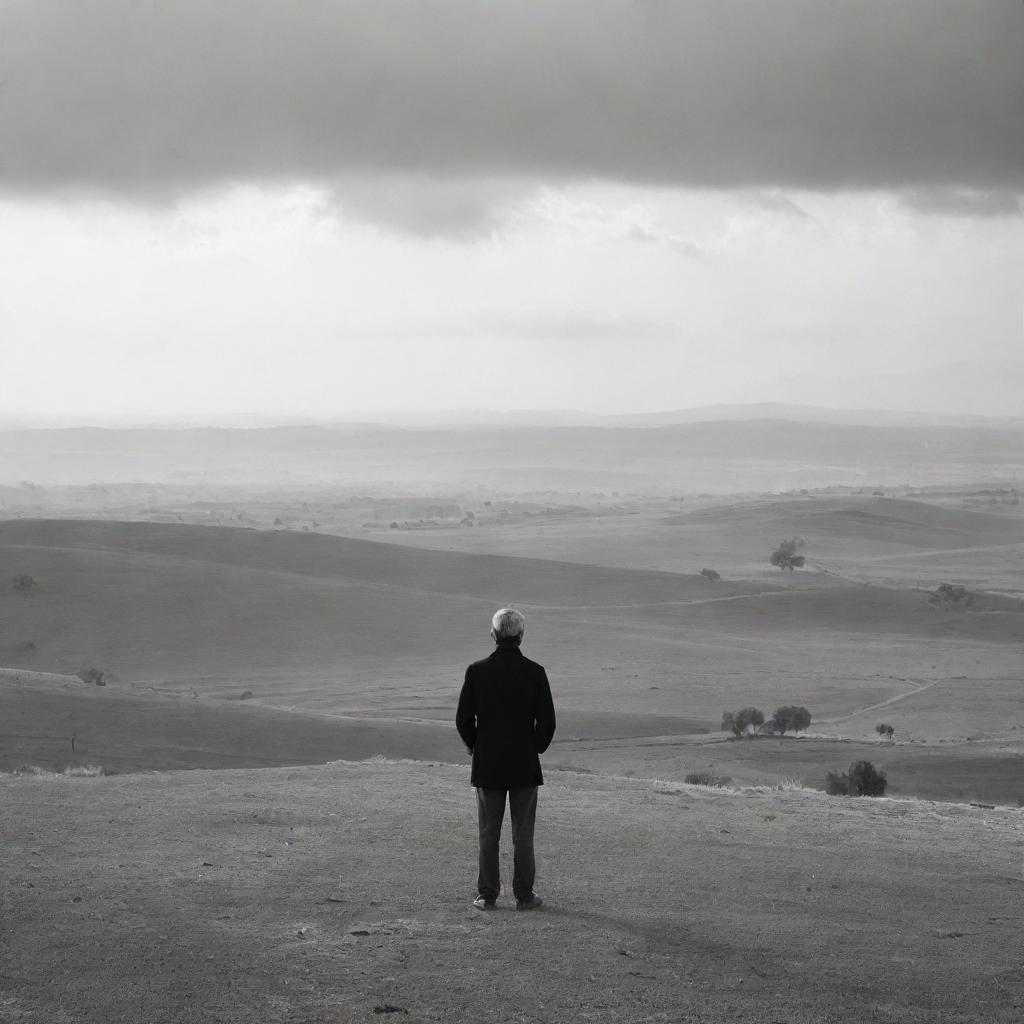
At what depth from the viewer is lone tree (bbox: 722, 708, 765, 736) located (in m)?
38.9

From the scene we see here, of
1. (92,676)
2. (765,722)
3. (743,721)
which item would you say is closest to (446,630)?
(92,676)

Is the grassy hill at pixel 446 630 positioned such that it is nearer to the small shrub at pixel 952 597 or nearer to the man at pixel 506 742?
the small shrub at pixel 952 597

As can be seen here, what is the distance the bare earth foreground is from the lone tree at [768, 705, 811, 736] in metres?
25.5

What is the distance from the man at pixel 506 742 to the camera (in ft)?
31.1

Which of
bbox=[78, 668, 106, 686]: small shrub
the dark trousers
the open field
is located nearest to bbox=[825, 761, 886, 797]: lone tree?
the open field

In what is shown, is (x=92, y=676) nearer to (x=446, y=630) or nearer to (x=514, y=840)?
(x=446, y=630)

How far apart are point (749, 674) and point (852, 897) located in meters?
42.3

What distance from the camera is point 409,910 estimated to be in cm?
940

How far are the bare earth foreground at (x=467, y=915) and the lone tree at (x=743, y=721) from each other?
24.5 metres

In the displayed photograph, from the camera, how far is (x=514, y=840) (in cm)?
949

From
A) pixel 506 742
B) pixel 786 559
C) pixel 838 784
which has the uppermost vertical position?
pixel 506 742

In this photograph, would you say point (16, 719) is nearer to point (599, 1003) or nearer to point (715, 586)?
point (599, 1003)

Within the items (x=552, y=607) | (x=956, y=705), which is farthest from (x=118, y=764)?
(x=552, y=607)

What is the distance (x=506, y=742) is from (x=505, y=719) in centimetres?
17
